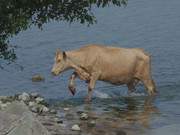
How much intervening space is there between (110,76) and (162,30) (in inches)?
530

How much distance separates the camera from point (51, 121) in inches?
635

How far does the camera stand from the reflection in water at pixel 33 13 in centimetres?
1595

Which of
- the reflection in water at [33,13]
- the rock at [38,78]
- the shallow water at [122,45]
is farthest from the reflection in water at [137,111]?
the rock at [38,78]

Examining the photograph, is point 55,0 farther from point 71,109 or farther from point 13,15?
point 71,109

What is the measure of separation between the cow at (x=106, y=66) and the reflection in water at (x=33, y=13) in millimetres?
2468

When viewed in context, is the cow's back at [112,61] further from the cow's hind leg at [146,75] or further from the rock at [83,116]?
the rock at [83,116]

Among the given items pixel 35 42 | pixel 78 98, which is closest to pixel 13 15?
pixel 78 98

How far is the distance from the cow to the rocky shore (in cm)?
146

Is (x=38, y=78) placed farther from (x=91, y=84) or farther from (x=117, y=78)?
(x=91, y=84)

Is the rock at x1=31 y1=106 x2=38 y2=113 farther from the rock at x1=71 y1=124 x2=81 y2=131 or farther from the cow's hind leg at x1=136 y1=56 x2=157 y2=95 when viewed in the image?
the cow's hind leg at x1=136 y1=56 x2=157 y2=95

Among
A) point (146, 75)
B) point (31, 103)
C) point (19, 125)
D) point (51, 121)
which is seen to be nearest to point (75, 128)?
point (51, 121)

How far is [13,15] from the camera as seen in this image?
52.9 ft

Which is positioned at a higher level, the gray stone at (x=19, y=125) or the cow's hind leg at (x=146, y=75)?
the gray stone at (x=19, y=125)

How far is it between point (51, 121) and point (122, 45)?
15.2 m
